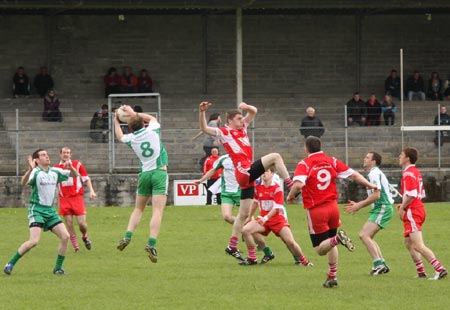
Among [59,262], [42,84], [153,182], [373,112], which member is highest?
[42,84]

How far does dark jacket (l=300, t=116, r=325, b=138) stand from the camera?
3331cm

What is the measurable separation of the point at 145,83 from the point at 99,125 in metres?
5.08

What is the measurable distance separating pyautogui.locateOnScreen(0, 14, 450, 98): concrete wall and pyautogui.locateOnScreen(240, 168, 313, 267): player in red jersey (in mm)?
22631

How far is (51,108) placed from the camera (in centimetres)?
3653

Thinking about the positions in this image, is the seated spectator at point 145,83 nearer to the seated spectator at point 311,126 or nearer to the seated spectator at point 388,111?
the seated spectator at point 311,126

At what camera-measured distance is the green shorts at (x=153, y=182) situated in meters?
17.3

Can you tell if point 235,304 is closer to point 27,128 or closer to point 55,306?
→ point 55,306

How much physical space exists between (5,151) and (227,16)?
1142cm

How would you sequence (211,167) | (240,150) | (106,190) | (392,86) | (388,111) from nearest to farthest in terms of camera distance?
(240,150)
(211,167)
(106,190)
(388,111)
(392,86)

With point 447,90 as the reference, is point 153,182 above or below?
below

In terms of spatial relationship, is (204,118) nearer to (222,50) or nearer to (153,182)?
(153,182)

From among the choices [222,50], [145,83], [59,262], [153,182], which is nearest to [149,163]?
[153,182]

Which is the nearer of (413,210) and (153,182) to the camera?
(413,210)

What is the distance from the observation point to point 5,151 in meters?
33.6
